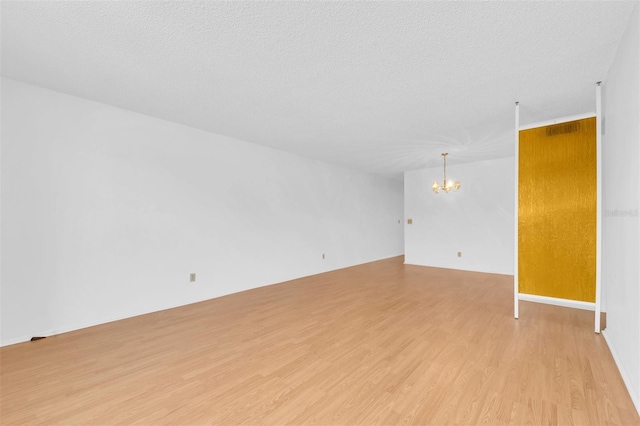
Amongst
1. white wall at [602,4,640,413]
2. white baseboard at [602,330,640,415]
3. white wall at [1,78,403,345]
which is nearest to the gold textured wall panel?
white wall at [602,4,640,413]

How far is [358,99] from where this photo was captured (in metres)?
2.98

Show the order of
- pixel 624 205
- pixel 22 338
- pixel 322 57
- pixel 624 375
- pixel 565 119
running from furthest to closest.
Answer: pixel 565 119, pixel 22 338, pixel 322 57, pixel 624 205, pixel 624 375

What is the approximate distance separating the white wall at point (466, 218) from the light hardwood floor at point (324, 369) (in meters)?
2.49

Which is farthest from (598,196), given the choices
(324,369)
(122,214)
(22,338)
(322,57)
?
(22,338)

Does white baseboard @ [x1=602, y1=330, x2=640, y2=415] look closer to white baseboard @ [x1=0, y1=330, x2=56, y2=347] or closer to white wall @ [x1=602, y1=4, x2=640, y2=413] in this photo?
white wall @ [x1=602, y1=4, x2=640, y2=413]

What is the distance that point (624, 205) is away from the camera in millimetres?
2018

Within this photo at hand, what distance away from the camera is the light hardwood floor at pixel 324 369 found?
5.38ft

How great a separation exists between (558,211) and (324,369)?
10.1ft

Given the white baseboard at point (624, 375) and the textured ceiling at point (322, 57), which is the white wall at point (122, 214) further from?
the white baseboard at point (624, 375)

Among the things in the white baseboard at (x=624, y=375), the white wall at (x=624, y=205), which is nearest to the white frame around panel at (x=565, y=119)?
the white wall at (x=624, y=205)

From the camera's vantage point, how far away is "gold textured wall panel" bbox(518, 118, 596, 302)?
2.87 m

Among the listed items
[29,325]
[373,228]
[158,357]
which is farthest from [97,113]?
[373,228]

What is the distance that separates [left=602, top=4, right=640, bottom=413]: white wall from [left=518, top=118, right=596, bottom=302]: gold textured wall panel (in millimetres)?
352

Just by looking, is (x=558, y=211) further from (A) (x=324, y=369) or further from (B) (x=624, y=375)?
(A) (x=324, y=369)
